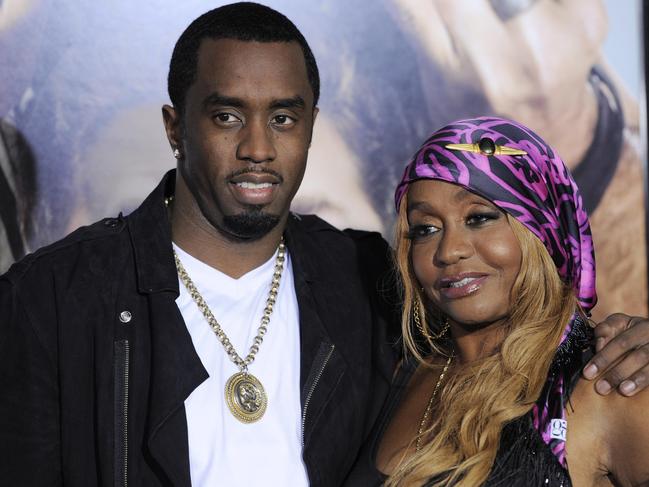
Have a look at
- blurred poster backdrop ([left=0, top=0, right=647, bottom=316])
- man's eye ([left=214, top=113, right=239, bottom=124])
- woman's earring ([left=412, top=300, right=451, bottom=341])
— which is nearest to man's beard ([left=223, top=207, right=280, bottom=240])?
man's eye ([left=214, top=113, right=239, bottom=124])

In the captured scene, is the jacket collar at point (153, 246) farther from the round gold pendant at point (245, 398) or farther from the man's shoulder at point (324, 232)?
the man's shoulder at point (324, 232)

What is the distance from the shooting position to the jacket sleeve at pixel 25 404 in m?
2.41

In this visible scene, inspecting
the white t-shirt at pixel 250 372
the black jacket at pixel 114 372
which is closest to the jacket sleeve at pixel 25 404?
the black jacket at pixel 114 372

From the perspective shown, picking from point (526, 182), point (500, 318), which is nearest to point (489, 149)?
point (526, 182)

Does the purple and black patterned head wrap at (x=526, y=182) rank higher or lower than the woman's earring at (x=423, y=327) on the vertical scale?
higher

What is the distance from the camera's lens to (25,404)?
241cm

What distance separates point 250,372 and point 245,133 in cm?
67

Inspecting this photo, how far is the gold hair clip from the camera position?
8.11 feet

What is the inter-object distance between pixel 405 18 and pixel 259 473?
231 centimetres

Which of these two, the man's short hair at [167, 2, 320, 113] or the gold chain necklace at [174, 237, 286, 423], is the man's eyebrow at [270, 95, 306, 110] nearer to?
the man's short hair at [167, 2, 320, 113]

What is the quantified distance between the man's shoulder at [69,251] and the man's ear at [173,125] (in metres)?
0.28

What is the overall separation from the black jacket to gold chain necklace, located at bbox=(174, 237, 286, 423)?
94 mm

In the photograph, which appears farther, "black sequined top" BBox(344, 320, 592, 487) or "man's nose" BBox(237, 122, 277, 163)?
"man's nose" BBox(237, 122, 277, 163)

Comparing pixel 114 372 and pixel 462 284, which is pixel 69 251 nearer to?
pixel 114 372
